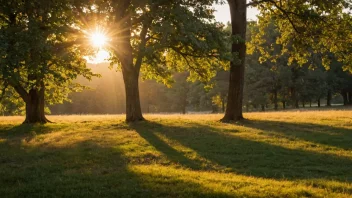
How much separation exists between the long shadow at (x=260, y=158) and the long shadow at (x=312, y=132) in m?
2.68

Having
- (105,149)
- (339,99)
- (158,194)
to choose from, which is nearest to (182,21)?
(105,149)

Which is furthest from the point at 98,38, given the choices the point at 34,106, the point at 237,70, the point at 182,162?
the point at 182,162

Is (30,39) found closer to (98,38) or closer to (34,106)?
(98,38)

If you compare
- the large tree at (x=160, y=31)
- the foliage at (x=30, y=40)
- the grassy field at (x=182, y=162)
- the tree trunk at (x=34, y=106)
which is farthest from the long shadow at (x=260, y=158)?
the tree trunk at (x=34, y=106)

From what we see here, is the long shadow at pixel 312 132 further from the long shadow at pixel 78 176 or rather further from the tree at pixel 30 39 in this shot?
the tree at pixel 30 39

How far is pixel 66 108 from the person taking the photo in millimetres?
96562

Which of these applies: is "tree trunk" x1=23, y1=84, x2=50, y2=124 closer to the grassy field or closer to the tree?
the grassy field

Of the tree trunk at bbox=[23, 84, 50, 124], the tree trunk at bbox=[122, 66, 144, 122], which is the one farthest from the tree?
the tree trunk at bbox=[23, 84, 50, 124]

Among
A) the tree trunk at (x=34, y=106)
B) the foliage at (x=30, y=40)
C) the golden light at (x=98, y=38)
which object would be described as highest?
the golden light at (x=98, y=38)

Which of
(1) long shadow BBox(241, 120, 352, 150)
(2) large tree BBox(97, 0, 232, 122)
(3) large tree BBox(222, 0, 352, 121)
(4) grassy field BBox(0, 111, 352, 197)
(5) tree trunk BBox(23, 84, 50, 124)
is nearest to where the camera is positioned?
(4) grassy field BBox(0, 111, 352, 197)

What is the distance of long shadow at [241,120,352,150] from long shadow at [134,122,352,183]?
2680 millimetres

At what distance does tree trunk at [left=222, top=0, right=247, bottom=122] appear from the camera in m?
24.4

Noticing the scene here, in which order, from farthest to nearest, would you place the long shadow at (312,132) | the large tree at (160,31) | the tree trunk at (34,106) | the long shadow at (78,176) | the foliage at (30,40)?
the tree trunk at (34,106), the large tree at (160,31), the long shadow at (312,132), the foliage at (30,40), the long shadow at (78,176)

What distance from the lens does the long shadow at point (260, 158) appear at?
1123 centimetres
